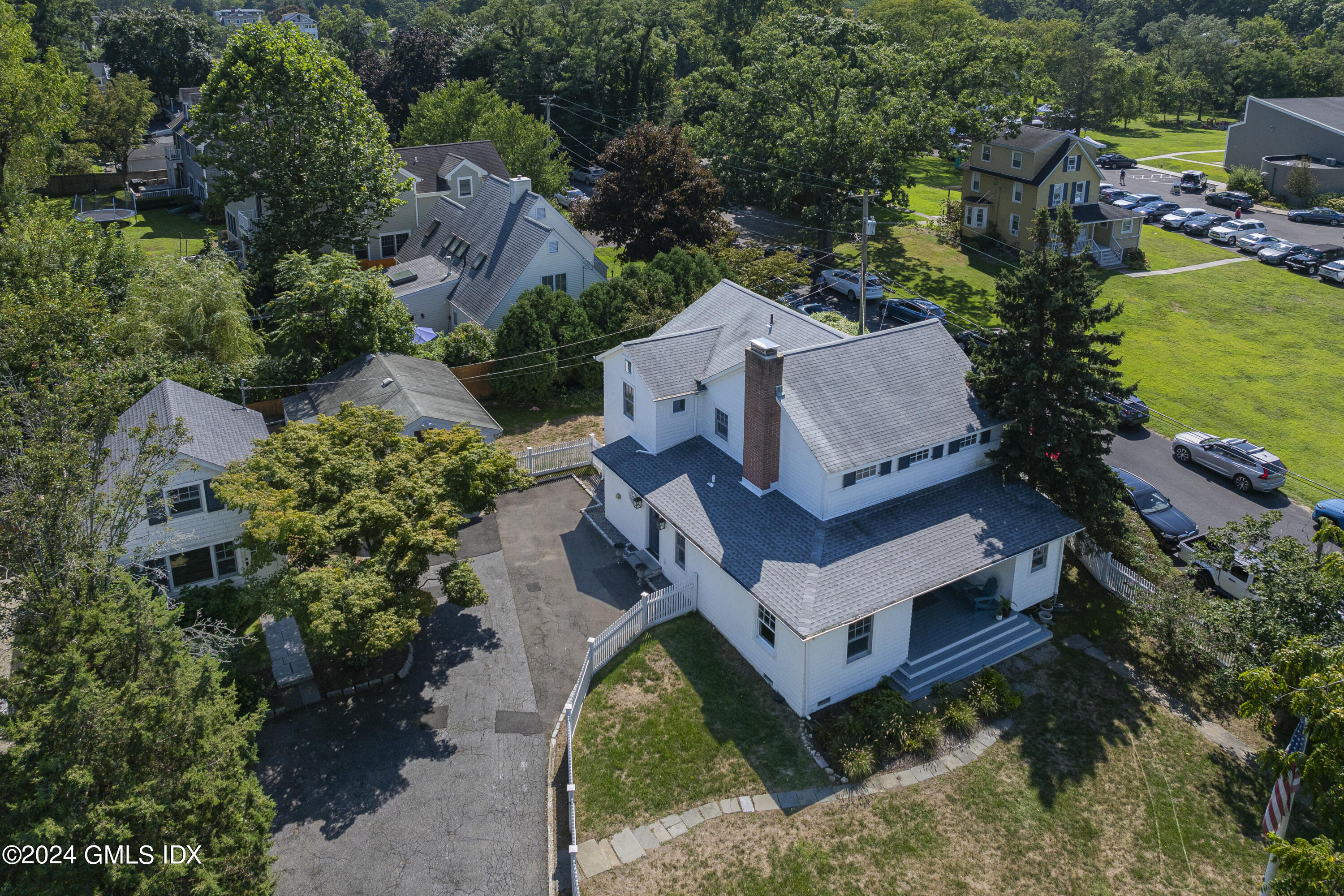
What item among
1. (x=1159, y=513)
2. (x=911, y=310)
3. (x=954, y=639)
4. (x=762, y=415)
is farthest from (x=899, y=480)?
(x=911, y=310)

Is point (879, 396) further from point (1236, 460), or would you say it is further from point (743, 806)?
point (1236, 460)

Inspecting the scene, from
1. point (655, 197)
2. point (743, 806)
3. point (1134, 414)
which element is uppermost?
point (655, 197)

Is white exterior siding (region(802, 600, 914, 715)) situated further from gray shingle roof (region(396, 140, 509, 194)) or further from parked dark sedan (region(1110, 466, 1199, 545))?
gray shingle roof (region(396, 140, 509, 194))

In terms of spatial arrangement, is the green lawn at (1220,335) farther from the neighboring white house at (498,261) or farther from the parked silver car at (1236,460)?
the neighboring white house at (498,261)

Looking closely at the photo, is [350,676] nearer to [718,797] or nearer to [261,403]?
[718,797]

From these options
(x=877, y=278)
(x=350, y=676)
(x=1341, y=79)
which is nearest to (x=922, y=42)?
(x=1341, y=79)

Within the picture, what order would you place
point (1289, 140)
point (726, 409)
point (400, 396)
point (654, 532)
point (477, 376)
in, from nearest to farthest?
point (726, 409) → point (654, 532) → point (400, 396) → point (477, 376) → point (1289, 140)

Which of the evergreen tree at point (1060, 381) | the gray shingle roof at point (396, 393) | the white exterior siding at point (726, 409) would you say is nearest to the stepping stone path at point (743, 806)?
the evergreen tree at point (1060, 381)
